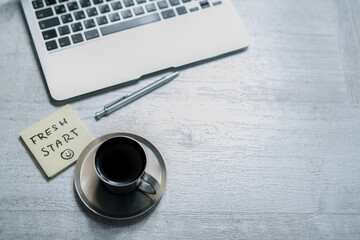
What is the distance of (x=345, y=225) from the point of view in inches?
22.1

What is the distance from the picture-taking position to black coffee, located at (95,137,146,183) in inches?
19.8

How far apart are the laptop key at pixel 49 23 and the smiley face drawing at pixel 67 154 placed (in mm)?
211

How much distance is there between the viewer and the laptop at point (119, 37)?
60 centimetres

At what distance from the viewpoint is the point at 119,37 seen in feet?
2.05

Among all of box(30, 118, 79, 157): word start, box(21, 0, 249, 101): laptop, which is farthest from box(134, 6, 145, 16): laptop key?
box(30, 118, 79, 157): word start

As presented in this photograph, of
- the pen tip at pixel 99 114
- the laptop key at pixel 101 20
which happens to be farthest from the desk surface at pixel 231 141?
the laptop key at pixel 101 20

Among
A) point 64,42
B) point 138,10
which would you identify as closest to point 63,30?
point 64,42

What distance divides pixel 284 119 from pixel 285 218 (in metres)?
0.16

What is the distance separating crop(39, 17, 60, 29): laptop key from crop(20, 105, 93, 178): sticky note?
143mm

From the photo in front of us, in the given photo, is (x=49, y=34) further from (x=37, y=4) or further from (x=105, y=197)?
(x=105, y=197)

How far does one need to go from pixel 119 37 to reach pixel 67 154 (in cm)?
21

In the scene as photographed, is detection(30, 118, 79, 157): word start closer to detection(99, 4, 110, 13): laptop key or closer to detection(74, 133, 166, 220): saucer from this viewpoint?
detection(74, 133, 166, 220): saucer

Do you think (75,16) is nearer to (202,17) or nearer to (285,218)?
(202,17)

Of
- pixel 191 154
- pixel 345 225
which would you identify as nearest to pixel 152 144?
pixel 191 154
